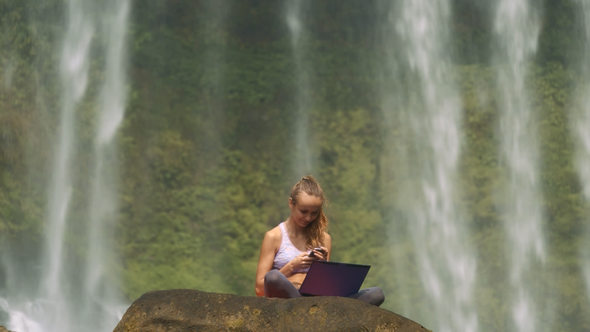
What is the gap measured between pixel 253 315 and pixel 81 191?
9491mm

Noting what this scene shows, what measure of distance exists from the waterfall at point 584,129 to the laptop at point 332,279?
31.9 feet

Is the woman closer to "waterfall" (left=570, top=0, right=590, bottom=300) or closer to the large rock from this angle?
the large rock

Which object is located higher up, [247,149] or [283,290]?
[247,149]

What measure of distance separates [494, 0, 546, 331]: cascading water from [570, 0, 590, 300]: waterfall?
2.31 ft

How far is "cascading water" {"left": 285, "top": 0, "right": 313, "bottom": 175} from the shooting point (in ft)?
39.9

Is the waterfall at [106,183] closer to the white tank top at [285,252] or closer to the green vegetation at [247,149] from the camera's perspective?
the green vegetation at [247,149]

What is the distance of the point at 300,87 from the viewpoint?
1262 cm

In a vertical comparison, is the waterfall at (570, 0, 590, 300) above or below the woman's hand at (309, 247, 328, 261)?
above

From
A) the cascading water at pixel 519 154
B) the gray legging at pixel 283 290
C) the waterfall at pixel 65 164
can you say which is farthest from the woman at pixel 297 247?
the cascading water at pixel 519 154

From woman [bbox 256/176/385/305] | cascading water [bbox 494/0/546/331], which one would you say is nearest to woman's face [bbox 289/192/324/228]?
woman [bbox 256/176/385/305]

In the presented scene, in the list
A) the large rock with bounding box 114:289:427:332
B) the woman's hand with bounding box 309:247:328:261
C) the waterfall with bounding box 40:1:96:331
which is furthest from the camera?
the waterfall with bounding box 40:1:96:331

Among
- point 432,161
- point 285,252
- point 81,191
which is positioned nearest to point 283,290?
point 285,252

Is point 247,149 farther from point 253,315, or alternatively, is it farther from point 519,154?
point 253,315

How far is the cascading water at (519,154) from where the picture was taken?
38.0ft
